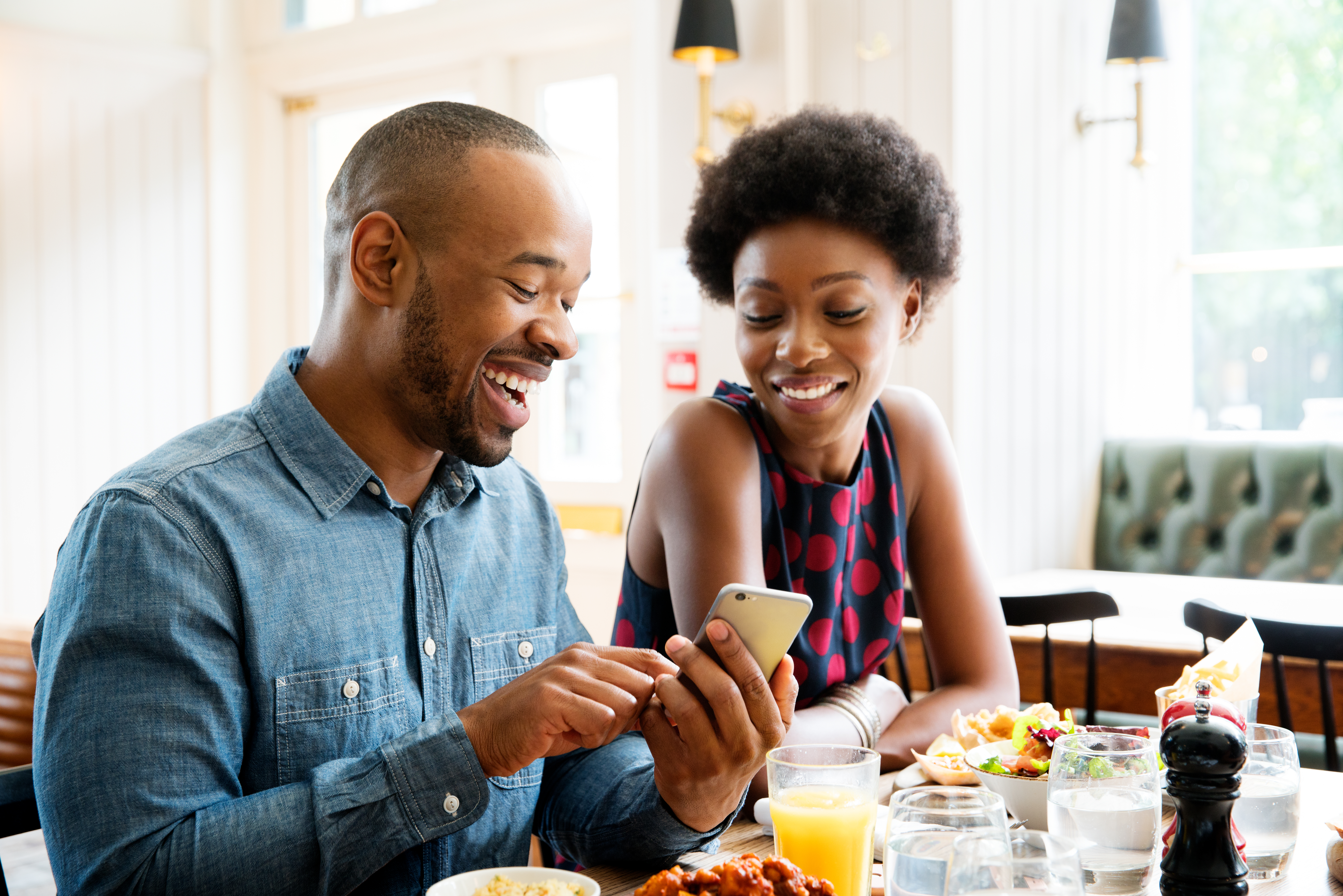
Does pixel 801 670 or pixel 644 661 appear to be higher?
pixel 644 661

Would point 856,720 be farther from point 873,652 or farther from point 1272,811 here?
point 1272,811

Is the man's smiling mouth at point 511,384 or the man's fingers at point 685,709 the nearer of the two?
the man's fingers at point 685,709

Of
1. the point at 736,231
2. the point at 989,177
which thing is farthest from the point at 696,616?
the point at 989,177

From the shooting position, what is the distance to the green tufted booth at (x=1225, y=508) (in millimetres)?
2977

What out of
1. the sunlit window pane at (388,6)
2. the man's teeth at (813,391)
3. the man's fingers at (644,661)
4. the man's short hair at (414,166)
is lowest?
the man's fingers at (644,661)

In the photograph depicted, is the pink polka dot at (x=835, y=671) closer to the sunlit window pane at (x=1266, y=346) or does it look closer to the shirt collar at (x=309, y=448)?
the shirt collar at (x=309, y=448)

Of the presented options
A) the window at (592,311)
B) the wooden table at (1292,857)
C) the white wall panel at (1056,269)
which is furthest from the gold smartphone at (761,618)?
the window at (592,311)

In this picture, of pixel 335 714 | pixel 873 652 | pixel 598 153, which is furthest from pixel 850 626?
pixel 598 153

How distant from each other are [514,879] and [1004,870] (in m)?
0.33

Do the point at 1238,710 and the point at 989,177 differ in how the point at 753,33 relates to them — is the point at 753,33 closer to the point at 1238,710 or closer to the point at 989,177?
the point at 989,177

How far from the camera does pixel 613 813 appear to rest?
1.12 metres

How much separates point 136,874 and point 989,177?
8.28 feet

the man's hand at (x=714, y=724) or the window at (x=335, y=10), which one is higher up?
the window at (x=335, y=10)

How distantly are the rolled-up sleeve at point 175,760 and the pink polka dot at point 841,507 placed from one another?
779 mm
